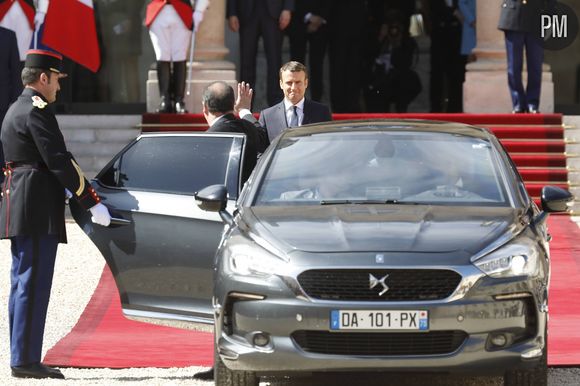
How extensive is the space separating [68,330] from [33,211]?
1982 mm

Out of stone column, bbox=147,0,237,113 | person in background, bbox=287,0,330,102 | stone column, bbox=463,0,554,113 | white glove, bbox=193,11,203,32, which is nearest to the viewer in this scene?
white glove, bbox=193,11,203,32

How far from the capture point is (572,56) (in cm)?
2202

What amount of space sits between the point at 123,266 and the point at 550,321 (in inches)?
128

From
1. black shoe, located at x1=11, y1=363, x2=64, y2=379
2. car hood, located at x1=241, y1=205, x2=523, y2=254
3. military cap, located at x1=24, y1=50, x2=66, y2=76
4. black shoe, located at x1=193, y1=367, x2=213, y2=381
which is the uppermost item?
military cap, located at x1=24, y1=50, x2=66, y2=76

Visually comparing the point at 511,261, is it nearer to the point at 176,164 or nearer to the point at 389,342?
the point at 389,342

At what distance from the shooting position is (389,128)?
27.8ft

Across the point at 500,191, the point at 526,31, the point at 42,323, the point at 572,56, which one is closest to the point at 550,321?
the point at 500,191

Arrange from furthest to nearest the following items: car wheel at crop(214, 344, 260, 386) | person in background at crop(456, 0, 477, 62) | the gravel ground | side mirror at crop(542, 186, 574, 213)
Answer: person in background at crop(456, 0, 477, 62)
the gravel ground
side mirror at crop(542, 186, 574, 213)
car wheel at crop(214, 344, 260, 386)

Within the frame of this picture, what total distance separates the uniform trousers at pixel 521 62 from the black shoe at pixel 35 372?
32.3 ft

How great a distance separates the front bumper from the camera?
271 inches

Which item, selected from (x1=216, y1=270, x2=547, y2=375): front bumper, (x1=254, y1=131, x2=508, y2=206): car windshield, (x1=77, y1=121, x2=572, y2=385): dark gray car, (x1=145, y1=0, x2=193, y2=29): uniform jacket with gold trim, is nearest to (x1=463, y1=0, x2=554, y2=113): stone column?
(x1=145, y1=0, x2=193, y2=29): uniform jacket with gold trim

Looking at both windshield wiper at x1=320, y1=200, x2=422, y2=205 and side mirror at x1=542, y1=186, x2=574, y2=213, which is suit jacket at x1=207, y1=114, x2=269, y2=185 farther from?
side mirror at x1=542, y1=186, x2=574, y2=213

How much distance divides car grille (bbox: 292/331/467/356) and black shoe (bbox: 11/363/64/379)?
6.79 ft

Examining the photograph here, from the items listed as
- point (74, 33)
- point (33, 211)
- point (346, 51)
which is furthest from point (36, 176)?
point (346, 51)
